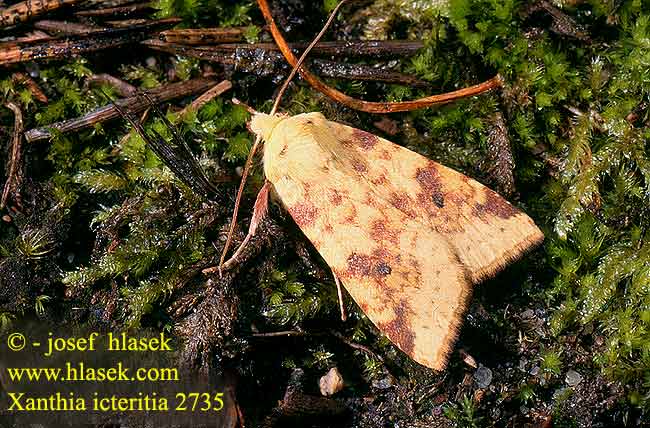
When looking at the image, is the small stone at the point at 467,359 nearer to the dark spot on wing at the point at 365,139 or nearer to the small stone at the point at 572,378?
the small stone at the point at 572,378

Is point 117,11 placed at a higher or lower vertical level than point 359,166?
higher

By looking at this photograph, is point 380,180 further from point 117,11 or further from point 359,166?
point 117,11

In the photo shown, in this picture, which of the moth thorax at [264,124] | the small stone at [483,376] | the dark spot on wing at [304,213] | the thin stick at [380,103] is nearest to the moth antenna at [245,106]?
the moth thorax at [264,124]

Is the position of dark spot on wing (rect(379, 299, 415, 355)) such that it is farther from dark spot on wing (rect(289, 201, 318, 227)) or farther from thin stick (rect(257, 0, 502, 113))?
thin stick (rect(257, 0, 502, 113))

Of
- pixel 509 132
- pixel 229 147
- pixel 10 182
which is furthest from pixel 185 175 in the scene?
pixel 509 132

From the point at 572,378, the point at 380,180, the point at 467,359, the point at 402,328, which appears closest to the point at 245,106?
the point at 380,180

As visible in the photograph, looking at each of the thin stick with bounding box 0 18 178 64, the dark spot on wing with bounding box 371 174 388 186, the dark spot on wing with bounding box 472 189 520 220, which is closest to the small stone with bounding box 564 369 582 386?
the dark spot on wing with bounding box 472 189 520 220

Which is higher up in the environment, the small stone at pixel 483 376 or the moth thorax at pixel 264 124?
the moth thorax at pixel 264 124
